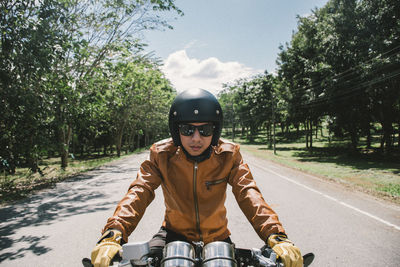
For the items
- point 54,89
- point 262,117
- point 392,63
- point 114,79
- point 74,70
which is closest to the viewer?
point 54,89

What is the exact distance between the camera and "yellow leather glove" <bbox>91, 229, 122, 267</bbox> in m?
1.46

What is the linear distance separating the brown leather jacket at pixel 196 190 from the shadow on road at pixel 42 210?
128 inches

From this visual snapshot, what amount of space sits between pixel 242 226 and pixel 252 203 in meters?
3.61

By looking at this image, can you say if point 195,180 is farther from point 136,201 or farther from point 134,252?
point 134,252

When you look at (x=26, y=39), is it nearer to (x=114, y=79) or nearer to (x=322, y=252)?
(x=322, y=252)

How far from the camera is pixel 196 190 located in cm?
223

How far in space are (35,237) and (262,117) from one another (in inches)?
1741

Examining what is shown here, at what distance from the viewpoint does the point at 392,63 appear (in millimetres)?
16156

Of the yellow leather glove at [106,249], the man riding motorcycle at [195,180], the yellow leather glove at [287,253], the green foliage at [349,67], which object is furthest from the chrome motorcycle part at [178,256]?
the green foliage at [349,67]

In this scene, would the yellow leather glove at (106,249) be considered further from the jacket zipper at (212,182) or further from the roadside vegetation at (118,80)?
the roadside vegetation at (118,80)

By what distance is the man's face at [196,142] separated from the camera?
225 cm

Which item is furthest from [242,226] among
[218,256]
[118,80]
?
[118,80]

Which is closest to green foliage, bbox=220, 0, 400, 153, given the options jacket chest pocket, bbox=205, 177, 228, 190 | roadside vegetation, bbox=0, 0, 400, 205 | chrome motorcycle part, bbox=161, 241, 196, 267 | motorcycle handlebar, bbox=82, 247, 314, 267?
roadside vegetation, bbox=0, 0, 400, 205

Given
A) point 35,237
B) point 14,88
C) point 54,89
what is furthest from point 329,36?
point 35,237
